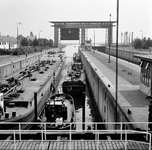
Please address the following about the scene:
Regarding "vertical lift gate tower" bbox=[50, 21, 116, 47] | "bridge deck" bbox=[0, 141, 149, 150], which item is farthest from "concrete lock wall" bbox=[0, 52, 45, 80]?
"vertical lift gate tower" bbox=[50, 21, 116, 47]

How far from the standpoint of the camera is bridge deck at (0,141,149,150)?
9914 mm

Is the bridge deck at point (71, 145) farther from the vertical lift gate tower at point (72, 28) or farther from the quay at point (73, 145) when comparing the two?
the vertical lift gate tower at point (72, 28)

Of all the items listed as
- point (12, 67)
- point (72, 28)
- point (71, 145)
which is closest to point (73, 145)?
point (71, 145)

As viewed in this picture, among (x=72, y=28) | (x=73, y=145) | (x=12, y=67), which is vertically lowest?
(x=73, y=145)

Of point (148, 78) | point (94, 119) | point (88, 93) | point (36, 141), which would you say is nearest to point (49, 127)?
point (36, 141)

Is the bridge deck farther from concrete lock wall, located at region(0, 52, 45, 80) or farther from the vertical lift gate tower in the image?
the vertical lift gate tower

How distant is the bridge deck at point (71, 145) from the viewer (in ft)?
32.5

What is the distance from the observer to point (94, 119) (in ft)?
86.0

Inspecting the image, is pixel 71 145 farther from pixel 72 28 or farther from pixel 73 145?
pixel 72 28

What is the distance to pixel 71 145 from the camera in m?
10.2

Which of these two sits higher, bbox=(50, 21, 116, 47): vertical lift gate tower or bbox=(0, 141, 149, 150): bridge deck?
bbox=(50, 21, 116, 47): vertical lift gate tower

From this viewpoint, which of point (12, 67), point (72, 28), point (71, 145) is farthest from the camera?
point (72, 28)

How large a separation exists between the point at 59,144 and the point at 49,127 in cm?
653

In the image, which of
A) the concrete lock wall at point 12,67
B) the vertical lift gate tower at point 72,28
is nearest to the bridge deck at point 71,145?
the concrete lock wall at point 12,67
